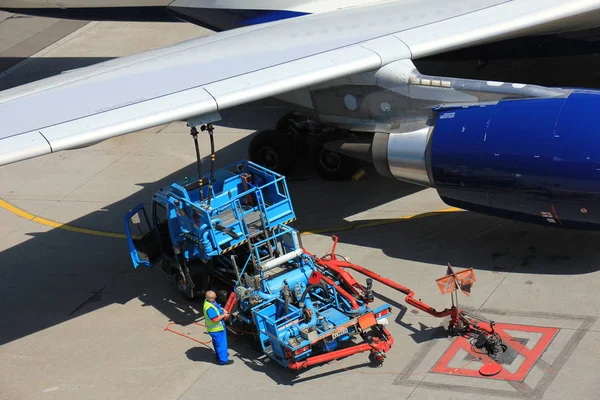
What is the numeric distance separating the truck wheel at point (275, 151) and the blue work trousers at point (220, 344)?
6257 millimetres

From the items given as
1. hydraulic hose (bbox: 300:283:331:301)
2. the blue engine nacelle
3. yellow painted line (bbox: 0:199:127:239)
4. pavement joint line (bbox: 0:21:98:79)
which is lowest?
hydraulic hose (bbox: 300:283:331:301)

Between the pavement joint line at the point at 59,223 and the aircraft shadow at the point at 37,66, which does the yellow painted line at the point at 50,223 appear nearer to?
the pavement joint line at the point at 59,223

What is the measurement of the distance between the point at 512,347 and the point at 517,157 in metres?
2.88

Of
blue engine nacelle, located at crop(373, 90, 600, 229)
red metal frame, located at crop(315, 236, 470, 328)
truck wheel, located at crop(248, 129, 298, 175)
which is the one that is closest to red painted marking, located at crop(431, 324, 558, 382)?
red metal frame, located at crop(315, 236, 470, 328)

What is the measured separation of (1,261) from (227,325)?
5.47 m

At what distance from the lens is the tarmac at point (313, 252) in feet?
38.9

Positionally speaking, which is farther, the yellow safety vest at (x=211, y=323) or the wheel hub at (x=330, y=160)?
the wheel hub at (x=330, y=160)

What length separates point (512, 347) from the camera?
12.1 meters

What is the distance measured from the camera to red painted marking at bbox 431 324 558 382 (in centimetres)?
1152

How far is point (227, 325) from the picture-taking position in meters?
13.4

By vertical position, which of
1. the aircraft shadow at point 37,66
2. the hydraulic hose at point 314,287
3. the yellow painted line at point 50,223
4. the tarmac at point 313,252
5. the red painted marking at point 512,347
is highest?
the aircraft shadow at point 37,66

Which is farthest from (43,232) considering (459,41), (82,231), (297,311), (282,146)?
(459,41)

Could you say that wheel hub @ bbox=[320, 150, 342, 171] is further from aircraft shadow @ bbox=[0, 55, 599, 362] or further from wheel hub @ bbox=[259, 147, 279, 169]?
wheel hub @ bbox=[259, 147, 279, 169]

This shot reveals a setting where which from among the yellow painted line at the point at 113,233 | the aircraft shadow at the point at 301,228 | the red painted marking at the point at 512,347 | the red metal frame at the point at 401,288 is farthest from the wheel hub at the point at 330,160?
the red painted marking at the point at 512,347
